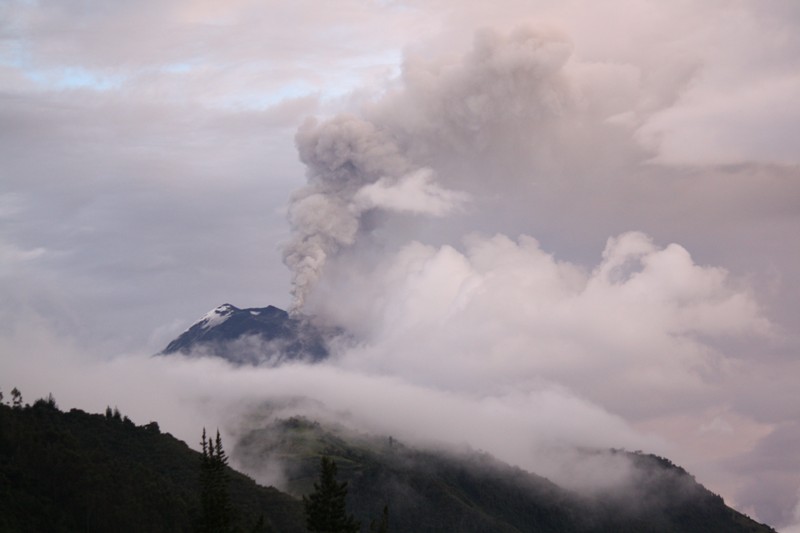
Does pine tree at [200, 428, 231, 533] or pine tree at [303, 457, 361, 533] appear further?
pine tree at [200, 428, 231, 533]

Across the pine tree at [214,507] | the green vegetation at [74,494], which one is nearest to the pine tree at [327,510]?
the pine tree at [214,507]

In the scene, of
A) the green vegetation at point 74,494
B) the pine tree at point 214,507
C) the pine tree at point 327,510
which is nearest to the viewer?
the pine tree at point 327,510

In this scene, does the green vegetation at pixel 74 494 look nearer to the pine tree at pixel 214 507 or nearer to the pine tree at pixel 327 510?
the pine tree at pixel 214 507

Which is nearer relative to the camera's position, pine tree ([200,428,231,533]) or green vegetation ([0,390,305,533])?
pine tree ([200,428,231,533])

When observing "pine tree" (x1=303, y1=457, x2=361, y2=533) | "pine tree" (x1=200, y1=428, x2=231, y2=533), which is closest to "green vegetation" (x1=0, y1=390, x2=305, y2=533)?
"pine tree" (x1=200, y1=428, x2=231, y2=533)

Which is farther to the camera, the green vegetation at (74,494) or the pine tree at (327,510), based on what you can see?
the green vegetation at (74,494)

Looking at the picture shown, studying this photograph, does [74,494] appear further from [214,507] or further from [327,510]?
[327,510]

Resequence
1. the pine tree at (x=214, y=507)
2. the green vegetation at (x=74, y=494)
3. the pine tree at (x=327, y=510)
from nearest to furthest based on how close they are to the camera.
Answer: the pine tree at (x=327, y=510) < the pine tree at (x=214, y=507) < the green vegetation at (x=74, y=494)

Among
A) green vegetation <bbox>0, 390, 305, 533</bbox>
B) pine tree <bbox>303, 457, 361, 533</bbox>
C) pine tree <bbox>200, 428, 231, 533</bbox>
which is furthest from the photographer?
green vegetation <bbox>0, 390, 305, 533</bbox>

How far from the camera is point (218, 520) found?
4503 inches

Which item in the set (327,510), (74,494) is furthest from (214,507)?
(74,494)

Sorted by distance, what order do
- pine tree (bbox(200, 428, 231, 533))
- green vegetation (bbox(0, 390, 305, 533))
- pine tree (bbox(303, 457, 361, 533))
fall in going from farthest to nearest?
green vegetation (bbox(0, 390, 305, 533))
pine tree (bbox(200, 428, 231, 533))
pine tree (bbox(303, 457, 361, 533))

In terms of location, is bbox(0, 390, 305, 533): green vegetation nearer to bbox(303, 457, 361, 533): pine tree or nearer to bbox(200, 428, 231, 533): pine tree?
bbox(200, 428, 231, 533): pine tree

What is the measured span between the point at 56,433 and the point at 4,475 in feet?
92.6
